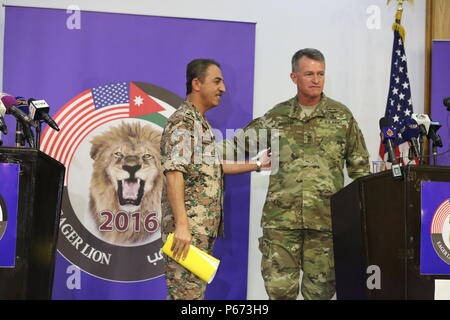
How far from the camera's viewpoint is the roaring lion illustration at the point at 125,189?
13.4 feet

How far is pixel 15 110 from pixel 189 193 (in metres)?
0.96

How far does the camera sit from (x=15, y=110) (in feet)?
9.87

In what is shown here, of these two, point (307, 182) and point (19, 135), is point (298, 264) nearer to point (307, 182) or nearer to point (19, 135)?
point (307, 182)

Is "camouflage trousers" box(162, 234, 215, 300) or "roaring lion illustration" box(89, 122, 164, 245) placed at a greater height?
"roaring lion illustration" box(89, 122, 164, 245)

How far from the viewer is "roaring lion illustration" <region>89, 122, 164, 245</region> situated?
4090 millimetres

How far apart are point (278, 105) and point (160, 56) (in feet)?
2.91

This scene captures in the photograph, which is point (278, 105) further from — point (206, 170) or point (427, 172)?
point (427, 172)

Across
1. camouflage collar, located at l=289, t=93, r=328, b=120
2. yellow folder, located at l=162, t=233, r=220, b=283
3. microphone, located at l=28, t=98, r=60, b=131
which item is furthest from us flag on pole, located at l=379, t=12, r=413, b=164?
microphone, located at l=28, t=98, r=60, b=131

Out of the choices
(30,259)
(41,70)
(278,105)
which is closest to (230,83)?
(278,105)

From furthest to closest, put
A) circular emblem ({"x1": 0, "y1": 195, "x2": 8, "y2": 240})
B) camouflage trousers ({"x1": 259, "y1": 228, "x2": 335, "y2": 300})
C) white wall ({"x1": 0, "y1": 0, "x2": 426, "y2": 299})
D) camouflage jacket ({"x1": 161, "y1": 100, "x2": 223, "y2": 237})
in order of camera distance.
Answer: white wall ({"x1": 0, "y1": 0, "x2": 426, "y2": 299}) → camouflage trousers ({"x1": 259, "y1": 228, "x2": 335, "y2": 300}) → camouflage jacket ({"x1": 161, "y1": 100, "x2": 223, "y2": 237}) → circular emblem ({"x1": 0, "y1": 195, "x2": 8, "y2": 240})

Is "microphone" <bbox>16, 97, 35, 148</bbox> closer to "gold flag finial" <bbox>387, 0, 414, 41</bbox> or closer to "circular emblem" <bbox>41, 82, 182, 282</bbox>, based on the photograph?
"circular emblem" <bbox>41, 82, 182, 282</bbox>

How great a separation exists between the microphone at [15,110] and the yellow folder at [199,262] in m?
0.89

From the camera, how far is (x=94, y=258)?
4062 millimetres

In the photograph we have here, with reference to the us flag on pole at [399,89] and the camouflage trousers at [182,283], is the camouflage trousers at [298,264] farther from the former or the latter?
the us flag on pole at [399,89]
